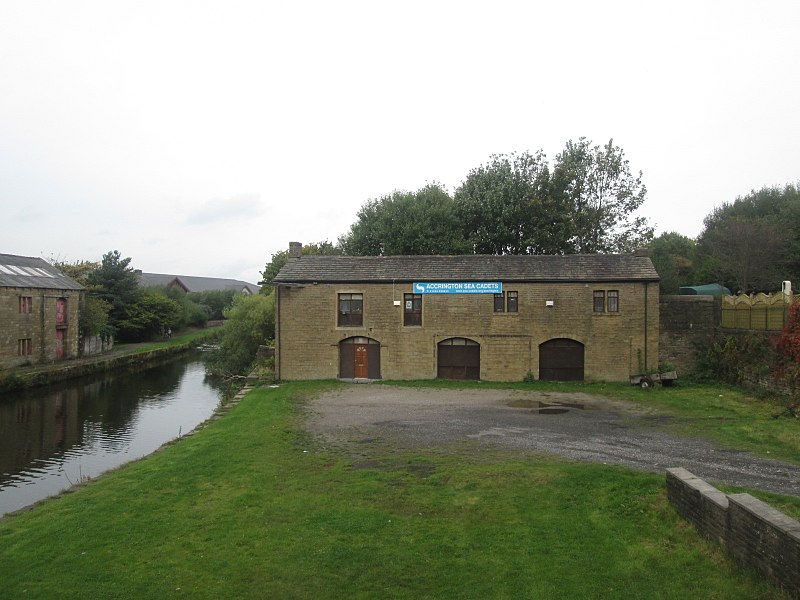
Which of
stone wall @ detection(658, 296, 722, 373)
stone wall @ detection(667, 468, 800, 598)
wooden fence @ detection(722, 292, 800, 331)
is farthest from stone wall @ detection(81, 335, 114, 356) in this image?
stone wall @ detection(667, 468, 800, 598)

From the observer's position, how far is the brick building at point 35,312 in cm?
3027

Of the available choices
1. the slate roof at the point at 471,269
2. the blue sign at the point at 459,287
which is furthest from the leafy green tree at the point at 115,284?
the blue sign at the point at 459,287

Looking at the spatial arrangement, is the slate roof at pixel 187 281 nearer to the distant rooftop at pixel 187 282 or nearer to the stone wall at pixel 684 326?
the distant rooftop at pixel 187 282

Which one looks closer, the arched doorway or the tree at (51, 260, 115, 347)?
the arched doorway

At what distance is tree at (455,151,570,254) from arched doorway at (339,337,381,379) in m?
13.3

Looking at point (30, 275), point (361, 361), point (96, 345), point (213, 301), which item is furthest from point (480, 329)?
point (213, 301)

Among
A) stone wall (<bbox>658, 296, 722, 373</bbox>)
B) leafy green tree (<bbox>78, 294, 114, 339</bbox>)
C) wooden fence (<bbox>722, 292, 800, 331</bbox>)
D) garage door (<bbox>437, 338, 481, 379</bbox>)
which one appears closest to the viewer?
wooden fence (<bbox>722, 292, 800, 331</bbox>)

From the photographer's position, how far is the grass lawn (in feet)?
20.3

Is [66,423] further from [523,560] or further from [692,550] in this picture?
[692,550]

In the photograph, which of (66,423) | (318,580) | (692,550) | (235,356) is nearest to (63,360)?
(235,356)

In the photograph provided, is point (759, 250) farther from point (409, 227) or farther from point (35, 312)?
point (35, 312)

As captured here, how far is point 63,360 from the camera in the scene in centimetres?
3456

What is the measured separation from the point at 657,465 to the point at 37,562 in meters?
9.83

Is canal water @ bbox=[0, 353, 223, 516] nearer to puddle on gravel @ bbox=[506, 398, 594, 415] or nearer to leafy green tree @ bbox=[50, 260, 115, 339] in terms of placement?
leafy green tree @ bbox=[50, 260, 115, 339]
